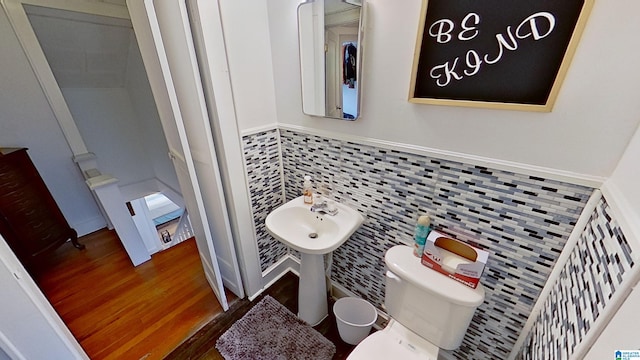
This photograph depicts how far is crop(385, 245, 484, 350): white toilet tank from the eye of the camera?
2.93 feet

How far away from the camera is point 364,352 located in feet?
3.24

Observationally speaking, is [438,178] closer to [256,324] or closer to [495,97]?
[495,97]

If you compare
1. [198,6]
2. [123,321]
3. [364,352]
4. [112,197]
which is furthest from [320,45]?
[123,321]

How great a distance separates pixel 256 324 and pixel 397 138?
1.41m

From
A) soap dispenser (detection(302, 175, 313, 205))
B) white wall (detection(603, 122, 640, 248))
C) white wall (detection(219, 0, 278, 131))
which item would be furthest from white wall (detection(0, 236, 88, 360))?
white wall (detection(603, 122, 640, 248))

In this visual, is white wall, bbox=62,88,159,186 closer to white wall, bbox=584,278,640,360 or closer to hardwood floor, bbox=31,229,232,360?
hardwood floor, bbox=31,229,232,360

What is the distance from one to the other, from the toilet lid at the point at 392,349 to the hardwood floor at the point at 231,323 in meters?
0.46

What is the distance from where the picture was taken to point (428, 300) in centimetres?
97

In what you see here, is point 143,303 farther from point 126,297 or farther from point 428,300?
point 428,300

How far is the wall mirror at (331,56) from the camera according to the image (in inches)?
40.2

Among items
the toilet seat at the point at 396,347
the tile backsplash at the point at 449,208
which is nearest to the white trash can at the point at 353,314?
the tile backsplash at the point at 449,208

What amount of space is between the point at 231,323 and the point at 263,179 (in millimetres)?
961

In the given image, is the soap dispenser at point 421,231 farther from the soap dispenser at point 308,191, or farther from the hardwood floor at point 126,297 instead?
the hardwood floor at point 126,297

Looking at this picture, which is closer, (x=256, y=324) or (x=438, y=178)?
(x=438, y=178)
